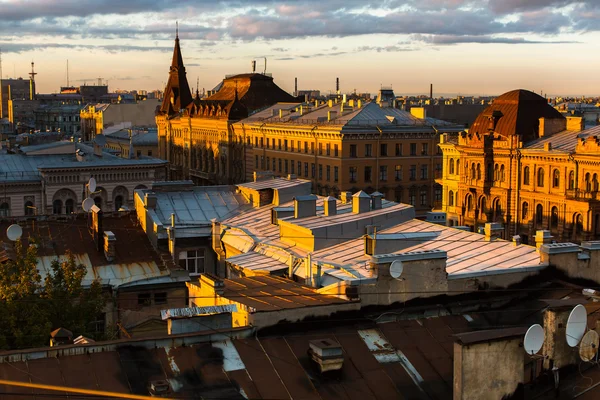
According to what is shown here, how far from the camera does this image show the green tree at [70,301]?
2134 cm

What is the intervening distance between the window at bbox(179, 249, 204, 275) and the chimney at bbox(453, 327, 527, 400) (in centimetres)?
1865

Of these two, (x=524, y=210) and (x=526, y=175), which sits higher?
(x=526, y=175)

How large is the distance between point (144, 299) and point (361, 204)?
8485 mm

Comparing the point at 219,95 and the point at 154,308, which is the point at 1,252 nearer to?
the point at 154,308

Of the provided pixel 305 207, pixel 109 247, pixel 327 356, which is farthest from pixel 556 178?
pixel 327 356

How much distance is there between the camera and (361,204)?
31.0 meters

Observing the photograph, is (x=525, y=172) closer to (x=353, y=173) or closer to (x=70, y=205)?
(x=353, y=173)

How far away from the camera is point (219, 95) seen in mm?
109188

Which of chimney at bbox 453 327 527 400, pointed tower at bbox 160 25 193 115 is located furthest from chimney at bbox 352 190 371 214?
pointed tower at bbox 160 25 193 115

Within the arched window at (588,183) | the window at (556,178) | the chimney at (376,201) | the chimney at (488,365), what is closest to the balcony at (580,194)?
the arched window at (588,183)

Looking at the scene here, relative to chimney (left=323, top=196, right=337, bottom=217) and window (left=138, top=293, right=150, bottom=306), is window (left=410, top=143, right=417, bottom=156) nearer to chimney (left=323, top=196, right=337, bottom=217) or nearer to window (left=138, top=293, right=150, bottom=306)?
chimney (left=323, top=196, right=337, bottom=217)

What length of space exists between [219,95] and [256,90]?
12029 millimetres

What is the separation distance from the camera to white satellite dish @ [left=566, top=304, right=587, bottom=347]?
14555 mm

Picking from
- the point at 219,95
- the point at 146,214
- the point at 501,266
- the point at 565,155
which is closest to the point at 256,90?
the point at 219,95
